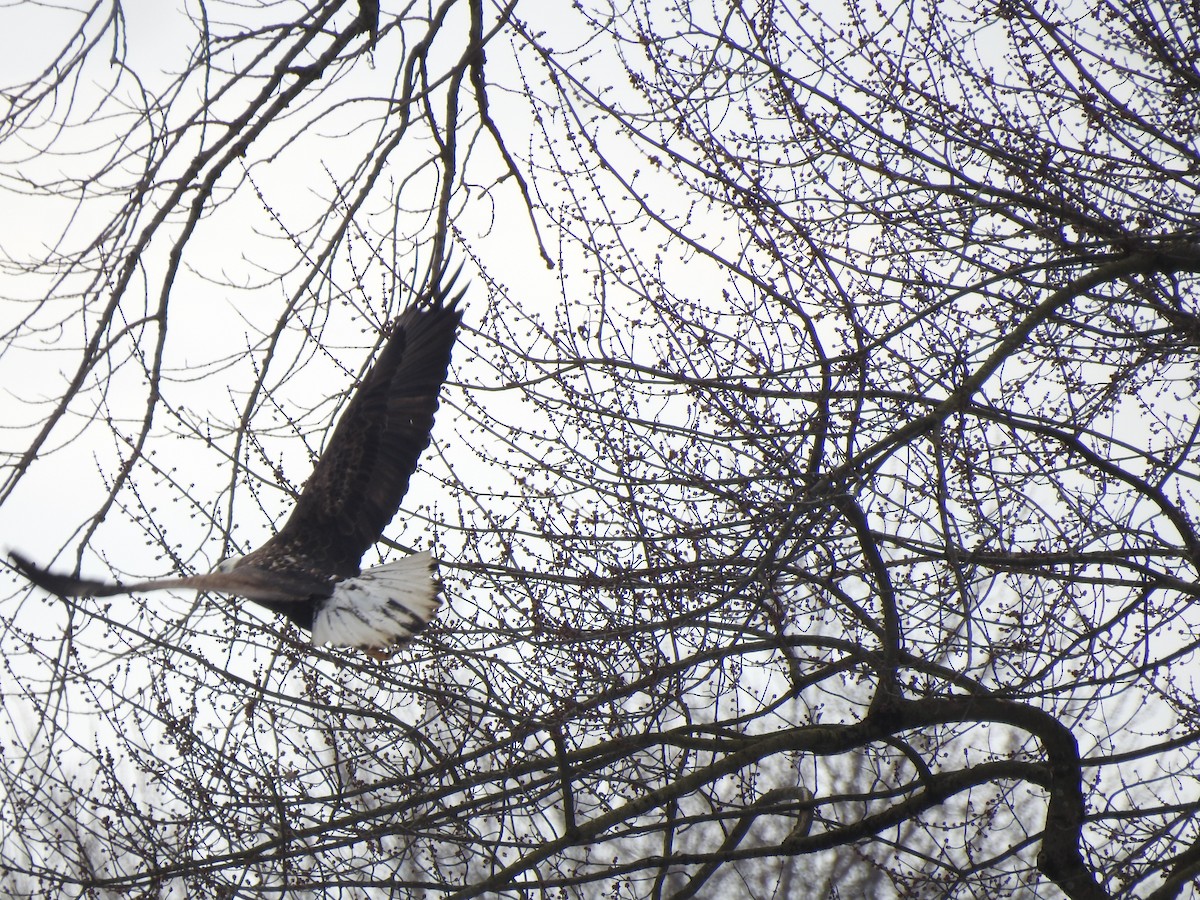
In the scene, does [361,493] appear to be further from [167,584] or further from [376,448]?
[167,584]

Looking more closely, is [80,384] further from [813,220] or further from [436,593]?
[813,220]

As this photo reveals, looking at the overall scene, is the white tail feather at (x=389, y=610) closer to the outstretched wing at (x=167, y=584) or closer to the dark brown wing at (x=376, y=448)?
the outstretched wing at (x=167, y=584)

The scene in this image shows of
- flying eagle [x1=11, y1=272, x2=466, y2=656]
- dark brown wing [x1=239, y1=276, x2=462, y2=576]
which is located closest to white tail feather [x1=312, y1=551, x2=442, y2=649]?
flying eagle [x1=11, y1=272, x2=466, y2=656]

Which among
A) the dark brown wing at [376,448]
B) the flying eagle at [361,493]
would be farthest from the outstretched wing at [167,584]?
the dark brown wing at [376,448]

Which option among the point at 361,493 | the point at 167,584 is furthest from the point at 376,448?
the point at 167,584

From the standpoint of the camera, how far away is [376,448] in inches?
208

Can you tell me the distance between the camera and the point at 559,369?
3.87 m

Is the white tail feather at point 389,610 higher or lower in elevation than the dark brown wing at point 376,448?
lower

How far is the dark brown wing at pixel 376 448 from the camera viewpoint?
507 centimetres

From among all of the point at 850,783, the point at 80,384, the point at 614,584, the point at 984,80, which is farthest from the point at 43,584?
the point at 850,783

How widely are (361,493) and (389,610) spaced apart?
1325mm

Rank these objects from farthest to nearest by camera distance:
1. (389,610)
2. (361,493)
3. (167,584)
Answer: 1. (361,493)
2. (389,610)
3. (167,584)

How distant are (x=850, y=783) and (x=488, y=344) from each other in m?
8.75

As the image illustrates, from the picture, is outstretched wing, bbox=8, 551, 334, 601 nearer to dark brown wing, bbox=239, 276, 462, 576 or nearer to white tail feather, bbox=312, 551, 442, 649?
white tail feather, bbox=312, 551, 442, 649
